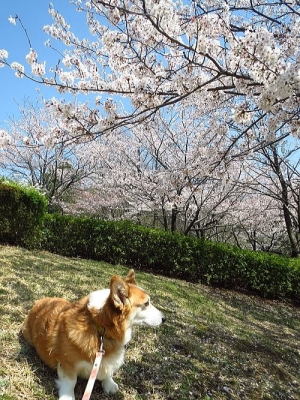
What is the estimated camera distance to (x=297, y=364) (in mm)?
5117

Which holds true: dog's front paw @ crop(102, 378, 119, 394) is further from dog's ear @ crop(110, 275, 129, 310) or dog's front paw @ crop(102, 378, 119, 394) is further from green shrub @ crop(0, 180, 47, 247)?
green shrub @ crop(0, 180, 47, 247)

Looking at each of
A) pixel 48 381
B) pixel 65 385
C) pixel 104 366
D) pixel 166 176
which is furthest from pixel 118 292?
pixel 166 176

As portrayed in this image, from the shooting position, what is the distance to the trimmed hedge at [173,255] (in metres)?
10.2

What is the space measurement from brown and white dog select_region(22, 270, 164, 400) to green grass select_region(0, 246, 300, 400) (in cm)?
19

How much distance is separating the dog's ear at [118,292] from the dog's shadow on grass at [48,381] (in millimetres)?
804

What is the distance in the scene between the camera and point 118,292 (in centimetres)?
269

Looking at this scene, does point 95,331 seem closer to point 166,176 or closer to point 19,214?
point 19,214

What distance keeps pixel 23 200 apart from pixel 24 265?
2.89 meters

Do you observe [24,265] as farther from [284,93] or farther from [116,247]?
[284,93]

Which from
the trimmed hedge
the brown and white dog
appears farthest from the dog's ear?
the trimmed hedge

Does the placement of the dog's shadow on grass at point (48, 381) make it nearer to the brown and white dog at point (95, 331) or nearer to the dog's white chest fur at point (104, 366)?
the brown and white dog at point (95, 331)

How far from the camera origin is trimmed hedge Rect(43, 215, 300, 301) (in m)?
10.2

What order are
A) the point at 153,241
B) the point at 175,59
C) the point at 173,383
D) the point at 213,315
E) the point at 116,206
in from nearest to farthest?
the point at 173,383, the point at 175,59, the point at 213,315, the point at 153,241, the point at 116,206

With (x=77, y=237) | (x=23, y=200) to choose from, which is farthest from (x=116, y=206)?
(x=23, y=200)
